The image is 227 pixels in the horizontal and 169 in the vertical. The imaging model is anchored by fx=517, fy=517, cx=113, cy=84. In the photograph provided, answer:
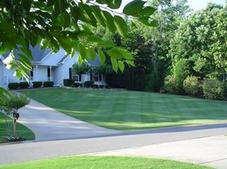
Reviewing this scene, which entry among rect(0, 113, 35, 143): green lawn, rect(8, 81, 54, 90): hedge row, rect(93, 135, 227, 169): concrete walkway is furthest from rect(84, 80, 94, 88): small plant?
rect(93, 135, 227, 169): concrete walkway

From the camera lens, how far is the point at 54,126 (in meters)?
31.0

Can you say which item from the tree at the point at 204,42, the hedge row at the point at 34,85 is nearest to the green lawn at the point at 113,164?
the hedge row at the point at 34,85

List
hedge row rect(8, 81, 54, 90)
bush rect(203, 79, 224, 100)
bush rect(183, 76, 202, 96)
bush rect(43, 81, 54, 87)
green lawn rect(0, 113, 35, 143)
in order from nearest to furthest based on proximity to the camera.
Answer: green lawn rect(0, 113, 35, 143)
hedge row rect(8, 81, 54, 90)
bush rect(203, 79, 224, 100)
bush rect(183, 76, 202, 96)
bush rect(43, 81, 54, 87)

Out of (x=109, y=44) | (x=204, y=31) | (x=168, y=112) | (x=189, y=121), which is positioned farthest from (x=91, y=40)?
(x=204, y=31)

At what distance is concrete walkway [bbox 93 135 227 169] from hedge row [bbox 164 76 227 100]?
37.3 meters

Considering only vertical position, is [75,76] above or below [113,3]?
below

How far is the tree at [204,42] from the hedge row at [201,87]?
5.61ft

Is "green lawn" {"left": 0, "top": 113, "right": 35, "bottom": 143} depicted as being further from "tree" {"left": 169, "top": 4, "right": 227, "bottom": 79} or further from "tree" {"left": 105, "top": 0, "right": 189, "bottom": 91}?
"tree" {"left": 105, "top": 0, "right": 189, "bottom": 91}

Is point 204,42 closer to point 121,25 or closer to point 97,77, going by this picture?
point 97,77

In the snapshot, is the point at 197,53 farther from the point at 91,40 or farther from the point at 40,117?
the point at 91,40

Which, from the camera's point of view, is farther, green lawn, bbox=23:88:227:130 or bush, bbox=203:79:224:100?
bush, bbox=203:79:224:100

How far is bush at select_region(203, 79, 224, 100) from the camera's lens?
2165 inches

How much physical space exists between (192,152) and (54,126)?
16722 mm

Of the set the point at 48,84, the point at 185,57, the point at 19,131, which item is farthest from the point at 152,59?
the point at 19,131
